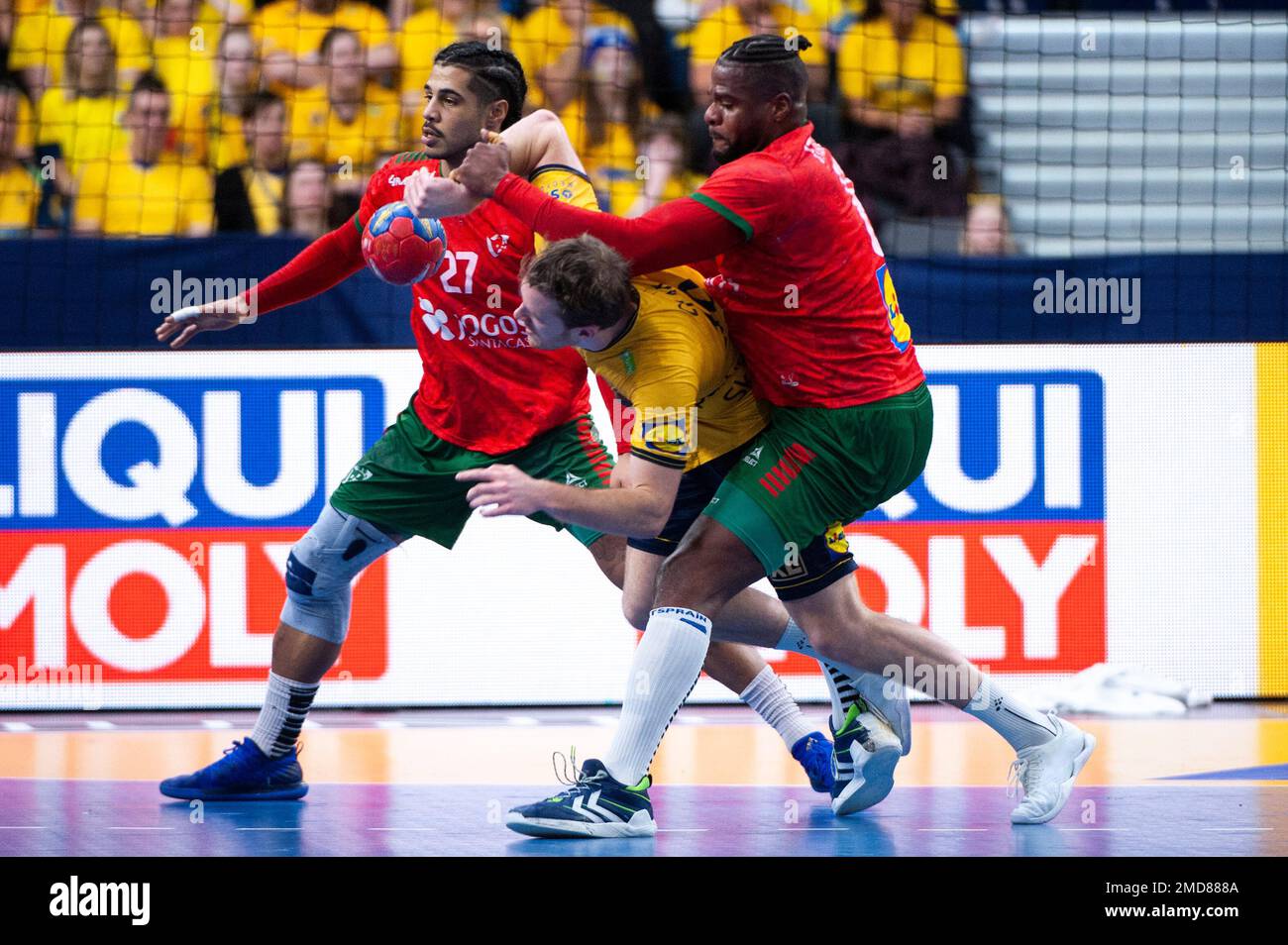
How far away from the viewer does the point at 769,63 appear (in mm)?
4078

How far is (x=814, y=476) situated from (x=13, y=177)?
209 inches

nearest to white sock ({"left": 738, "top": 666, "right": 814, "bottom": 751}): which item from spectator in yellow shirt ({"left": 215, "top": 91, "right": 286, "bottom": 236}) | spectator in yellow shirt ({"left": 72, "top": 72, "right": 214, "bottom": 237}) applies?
spectator in yellow shirt ({"left": 215, "top": 91, "right": 286, "bottom": 236})

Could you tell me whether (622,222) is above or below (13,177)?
below

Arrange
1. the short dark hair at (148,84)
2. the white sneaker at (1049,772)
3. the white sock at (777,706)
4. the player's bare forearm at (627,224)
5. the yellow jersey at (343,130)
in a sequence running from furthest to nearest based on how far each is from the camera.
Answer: the short dark hair at (148,84)
the yellow jersey at (343,130)
the white sock at (777,706)
the white sneaker at (1049,772)
the player's bare forearm at (627,224)

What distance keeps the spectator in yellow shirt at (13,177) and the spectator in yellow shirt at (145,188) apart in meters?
0.21

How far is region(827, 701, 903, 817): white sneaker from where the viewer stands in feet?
14.7

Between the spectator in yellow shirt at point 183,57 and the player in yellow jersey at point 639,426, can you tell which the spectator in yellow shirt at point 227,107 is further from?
the player in yellow jersey at point 639,426

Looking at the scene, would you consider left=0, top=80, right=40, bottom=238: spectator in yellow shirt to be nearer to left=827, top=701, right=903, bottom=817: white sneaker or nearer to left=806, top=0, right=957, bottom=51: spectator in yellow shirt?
left=806, top=0, right=957, bottom=51: spectator in yellow shirt

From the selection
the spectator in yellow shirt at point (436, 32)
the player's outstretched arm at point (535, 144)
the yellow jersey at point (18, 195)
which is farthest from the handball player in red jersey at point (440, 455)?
the spectator in yellow shirt at point (436, 32)

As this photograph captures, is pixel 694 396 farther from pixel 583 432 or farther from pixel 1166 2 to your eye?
pixel 1166 2

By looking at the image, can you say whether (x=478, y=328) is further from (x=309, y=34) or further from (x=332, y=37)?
(x=309, y=34)

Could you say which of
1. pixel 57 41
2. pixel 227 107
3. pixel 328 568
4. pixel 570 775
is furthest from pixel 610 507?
pixel 57 41

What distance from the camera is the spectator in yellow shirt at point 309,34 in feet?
27.3
